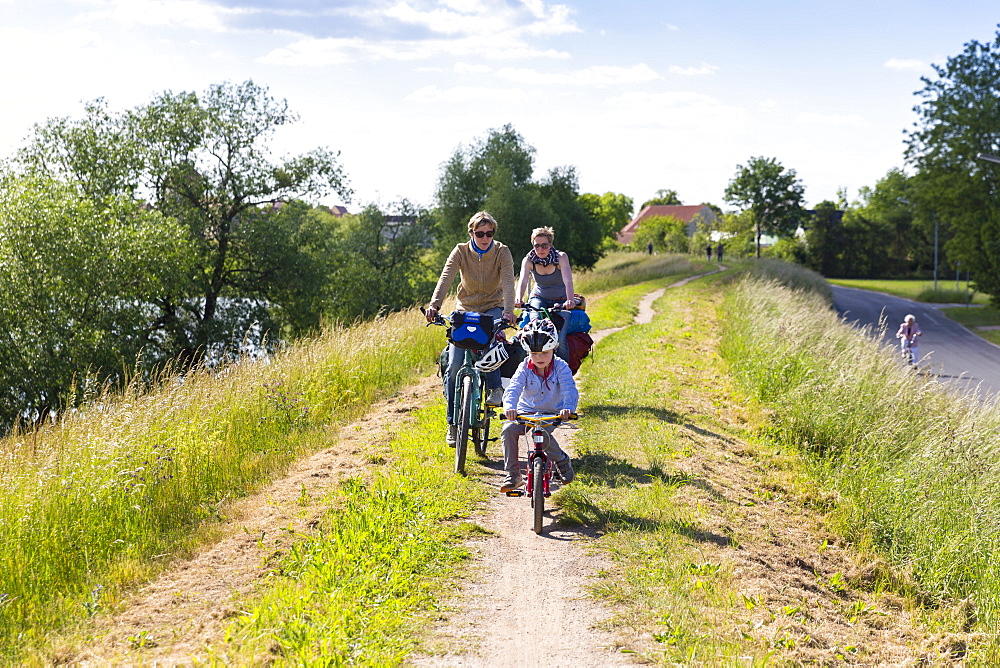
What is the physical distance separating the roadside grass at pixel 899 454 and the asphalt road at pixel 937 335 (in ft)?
35.2

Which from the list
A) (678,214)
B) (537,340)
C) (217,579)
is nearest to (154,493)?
(217,579)

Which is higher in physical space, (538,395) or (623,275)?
(623,275)

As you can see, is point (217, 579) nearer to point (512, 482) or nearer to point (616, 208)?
point (512, 482)

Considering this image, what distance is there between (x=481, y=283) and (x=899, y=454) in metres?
4.36

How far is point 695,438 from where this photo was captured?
8.48 metres

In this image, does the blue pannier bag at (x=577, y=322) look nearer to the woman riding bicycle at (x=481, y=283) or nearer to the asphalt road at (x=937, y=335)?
the woman riding bicycle at (x=481, y=283)

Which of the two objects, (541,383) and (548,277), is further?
(548,277)

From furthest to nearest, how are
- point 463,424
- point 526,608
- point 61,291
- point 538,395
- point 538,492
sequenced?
1. point 61,291
2. point 463,424
3. point 538,395
4. point 538,492
5. point 526,608

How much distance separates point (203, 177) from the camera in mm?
29219

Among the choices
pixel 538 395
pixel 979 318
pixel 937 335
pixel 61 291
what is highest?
pixel 61 291

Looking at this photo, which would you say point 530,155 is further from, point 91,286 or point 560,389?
point 560,389

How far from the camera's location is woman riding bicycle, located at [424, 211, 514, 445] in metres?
7.09

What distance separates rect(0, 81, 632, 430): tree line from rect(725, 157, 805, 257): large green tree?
28.8 metres

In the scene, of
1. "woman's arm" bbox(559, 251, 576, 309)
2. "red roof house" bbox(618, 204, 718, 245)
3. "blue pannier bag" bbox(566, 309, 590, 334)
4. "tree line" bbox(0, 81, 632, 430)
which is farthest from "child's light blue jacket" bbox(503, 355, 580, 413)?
"red roof house" bbox(618, 204, 718, 245)
